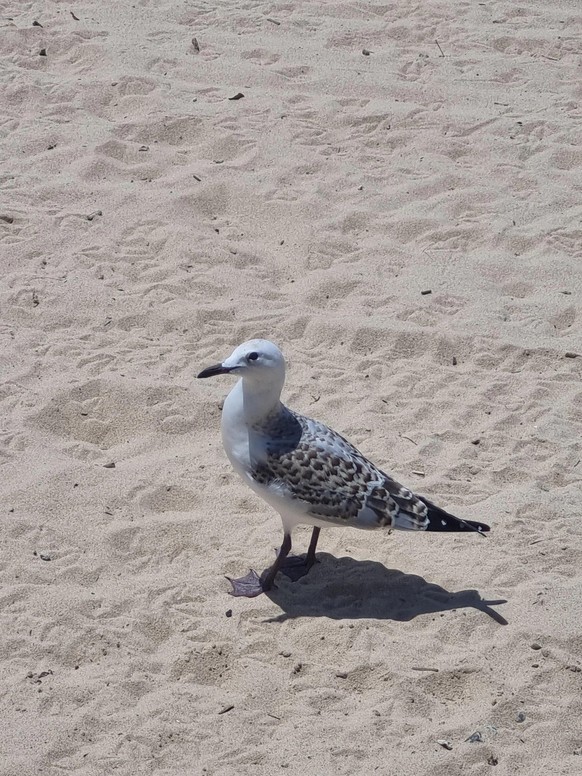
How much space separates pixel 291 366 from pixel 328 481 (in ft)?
5.35

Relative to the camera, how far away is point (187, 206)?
25.8ft

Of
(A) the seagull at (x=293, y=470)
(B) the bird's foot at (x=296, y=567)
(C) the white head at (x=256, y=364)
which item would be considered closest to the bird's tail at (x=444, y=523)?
(A) the seagull at (x=293, y=470)

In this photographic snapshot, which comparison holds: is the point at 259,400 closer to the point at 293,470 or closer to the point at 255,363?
the point at 255,363

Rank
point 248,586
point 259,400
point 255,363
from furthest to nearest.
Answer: point 248,586, point 259,400, point 255,363

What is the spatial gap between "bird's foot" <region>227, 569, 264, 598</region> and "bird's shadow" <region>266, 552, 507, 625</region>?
0.20 feet

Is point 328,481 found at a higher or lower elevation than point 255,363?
lower

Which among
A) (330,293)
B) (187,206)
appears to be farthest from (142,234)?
(330,293)

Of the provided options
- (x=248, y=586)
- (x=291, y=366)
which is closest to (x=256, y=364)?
(x=248, y=586)

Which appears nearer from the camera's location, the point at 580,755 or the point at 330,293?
the point at 580,755

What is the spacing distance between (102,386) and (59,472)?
72 centimetres

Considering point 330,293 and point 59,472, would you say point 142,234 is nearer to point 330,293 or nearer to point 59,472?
point 330,293

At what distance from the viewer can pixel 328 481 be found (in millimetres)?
5207

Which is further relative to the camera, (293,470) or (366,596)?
(366,596)

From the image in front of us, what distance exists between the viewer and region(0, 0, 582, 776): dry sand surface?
4.77m
